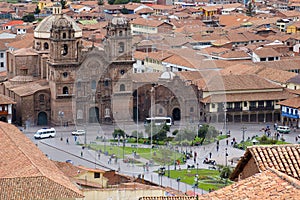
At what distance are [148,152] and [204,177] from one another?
5396mm

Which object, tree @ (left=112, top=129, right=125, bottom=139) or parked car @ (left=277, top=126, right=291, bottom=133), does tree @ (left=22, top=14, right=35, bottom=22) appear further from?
parked car @ (left=277, top=126, right=291, bottom=133)

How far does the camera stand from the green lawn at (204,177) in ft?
118

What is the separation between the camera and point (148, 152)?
42719 millimetres

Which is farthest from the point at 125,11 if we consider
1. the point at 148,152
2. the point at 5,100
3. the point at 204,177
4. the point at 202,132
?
the point at 204,177

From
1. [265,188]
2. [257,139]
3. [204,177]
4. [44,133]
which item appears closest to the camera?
[265,188]

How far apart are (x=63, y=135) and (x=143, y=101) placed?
16.8 feet

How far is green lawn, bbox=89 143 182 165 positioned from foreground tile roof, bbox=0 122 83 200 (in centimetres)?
1174

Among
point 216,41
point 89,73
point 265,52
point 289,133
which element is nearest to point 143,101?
point 89,73

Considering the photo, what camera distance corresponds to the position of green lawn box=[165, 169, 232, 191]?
118 ft

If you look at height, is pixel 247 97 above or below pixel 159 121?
above

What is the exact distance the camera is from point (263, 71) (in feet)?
186

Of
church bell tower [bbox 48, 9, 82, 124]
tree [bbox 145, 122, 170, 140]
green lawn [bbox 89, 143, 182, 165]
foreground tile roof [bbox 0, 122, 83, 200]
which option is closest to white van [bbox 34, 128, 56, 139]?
church bell tower [bbox 48, 9, 82, 124]

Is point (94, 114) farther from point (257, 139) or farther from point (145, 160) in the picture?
point (145, 160)

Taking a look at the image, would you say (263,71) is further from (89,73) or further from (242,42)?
(242,42)
